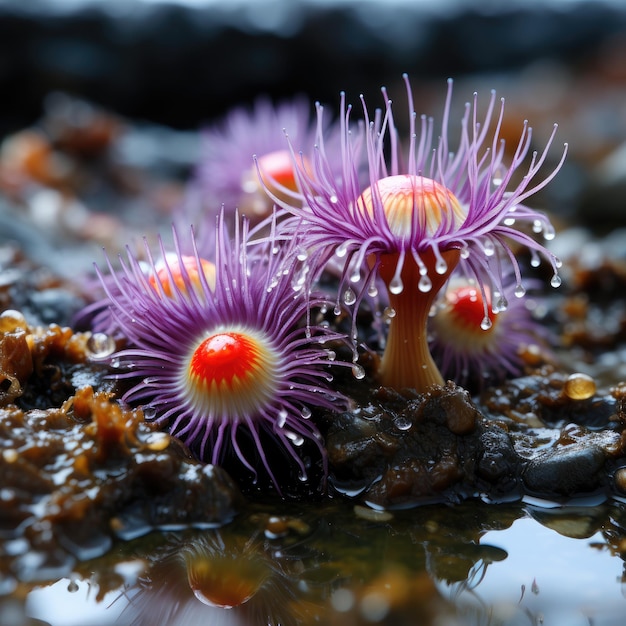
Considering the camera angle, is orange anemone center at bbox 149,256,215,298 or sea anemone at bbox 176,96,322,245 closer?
orange anemone center at bbox 149,256,215,298

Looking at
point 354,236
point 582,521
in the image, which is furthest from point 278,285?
point 582,521

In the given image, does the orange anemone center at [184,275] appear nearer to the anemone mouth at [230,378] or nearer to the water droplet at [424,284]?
the anemone mouth at [230,378]

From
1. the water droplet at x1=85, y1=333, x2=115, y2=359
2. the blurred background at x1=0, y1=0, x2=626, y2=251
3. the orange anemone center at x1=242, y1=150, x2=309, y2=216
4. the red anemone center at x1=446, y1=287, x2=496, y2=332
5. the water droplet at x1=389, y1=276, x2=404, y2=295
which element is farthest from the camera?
the blurred background at x1=0, y1=0, x2=626, y2=251

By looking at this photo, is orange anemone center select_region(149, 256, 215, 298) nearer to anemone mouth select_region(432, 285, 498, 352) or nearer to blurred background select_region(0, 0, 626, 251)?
anemone mouth select_region(432, 285, 498, 352)

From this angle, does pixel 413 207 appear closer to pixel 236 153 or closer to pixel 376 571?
pixel 376 571

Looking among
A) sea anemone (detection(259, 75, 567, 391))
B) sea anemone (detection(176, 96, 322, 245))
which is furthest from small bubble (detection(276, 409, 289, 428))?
sea anemone (detection(176, 96, 322, 245))

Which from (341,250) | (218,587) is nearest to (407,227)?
(341,250)
